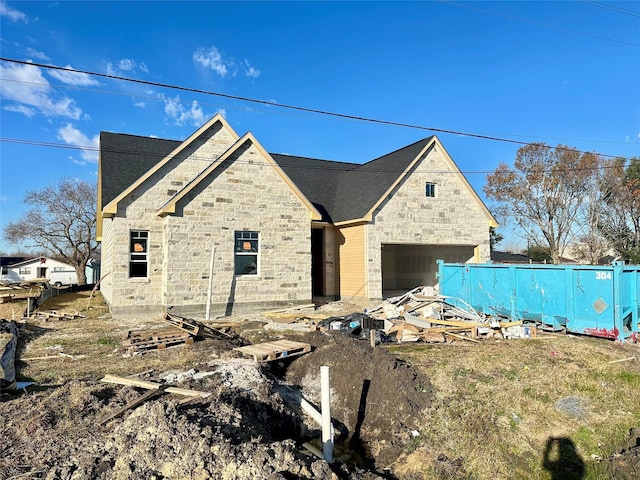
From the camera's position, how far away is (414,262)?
80.7 feet

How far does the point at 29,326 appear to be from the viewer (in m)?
12.9

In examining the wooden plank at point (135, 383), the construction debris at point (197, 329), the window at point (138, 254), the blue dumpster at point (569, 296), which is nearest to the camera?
the wooden plank at point (135, 383)

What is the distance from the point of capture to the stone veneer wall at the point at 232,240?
14586 mm

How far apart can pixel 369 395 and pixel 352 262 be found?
12.1m

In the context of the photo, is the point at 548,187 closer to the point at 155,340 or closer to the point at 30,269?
the point at 155,340

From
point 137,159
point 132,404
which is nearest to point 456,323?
point 132,404

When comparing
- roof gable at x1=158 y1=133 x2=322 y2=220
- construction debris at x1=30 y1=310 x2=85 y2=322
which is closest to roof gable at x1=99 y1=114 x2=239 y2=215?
roof gable at x1=158 y1=133 x2=322 y2=220

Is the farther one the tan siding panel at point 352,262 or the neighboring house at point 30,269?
the neighboring house at point 30,269

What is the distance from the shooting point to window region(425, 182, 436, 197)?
19.4m

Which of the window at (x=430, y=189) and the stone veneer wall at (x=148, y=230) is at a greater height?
the window at (x=430, y=189)

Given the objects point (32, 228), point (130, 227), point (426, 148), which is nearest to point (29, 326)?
point (130, 227)


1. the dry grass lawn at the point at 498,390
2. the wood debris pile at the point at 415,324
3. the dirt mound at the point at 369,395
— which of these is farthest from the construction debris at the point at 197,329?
the dirt mound at the point at 369,395

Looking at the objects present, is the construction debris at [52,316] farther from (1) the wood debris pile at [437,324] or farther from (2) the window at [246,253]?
(1) the wood debris pile at [437,324]

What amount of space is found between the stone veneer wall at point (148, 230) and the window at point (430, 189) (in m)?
10.8
